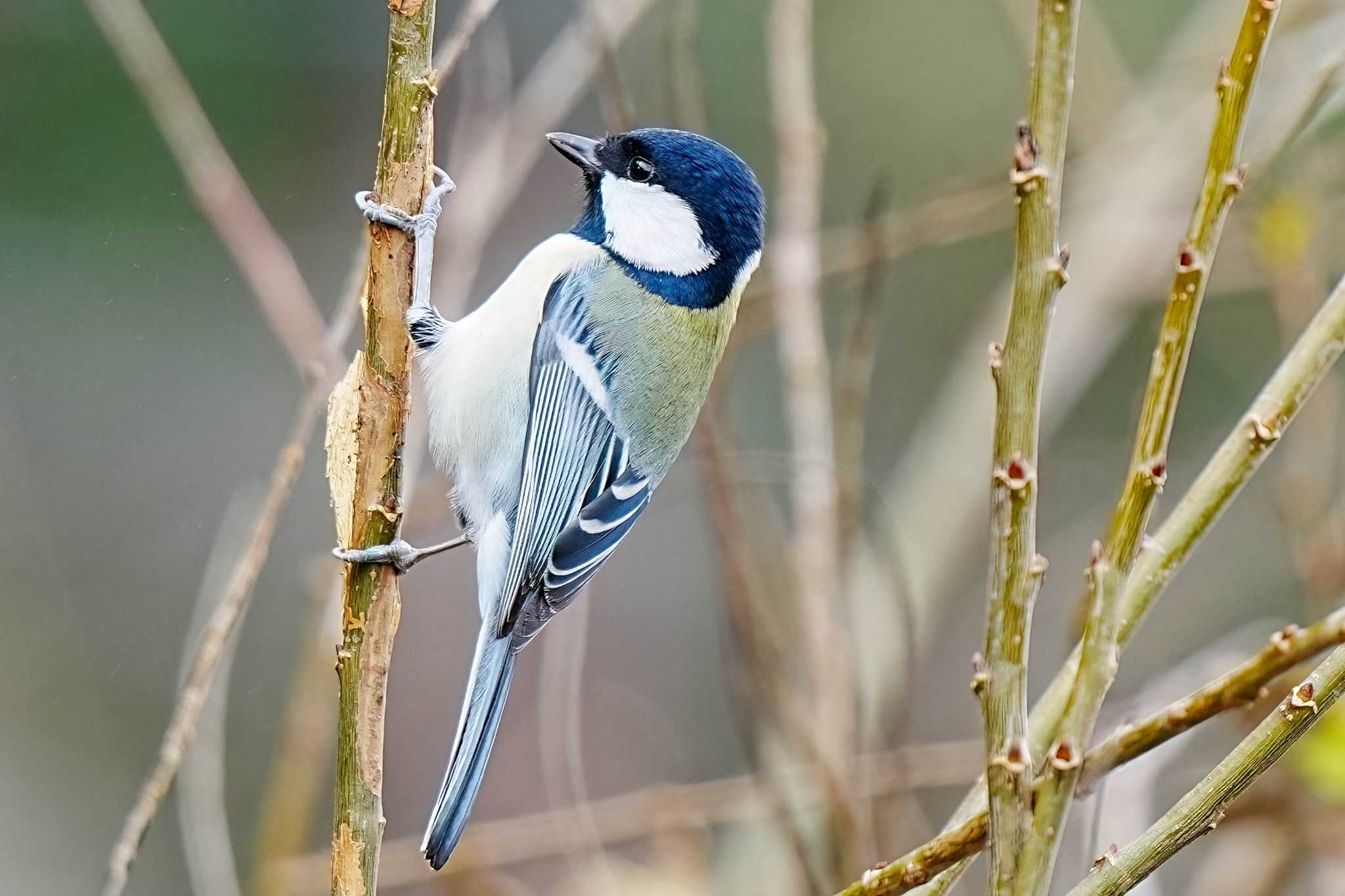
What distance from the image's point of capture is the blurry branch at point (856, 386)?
73.3 inches

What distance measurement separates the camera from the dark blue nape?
183 centimetres

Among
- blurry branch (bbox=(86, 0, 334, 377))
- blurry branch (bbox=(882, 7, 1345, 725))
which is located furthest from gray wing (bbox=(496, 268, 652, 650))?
blurry branch (bbox=(882, 7, 1345, 725))

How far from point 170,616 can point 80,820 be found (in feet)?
2.02

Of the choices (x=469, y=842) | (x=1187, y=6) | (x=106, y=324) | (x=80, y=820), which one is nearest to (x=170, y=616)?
(x=80, y=820)

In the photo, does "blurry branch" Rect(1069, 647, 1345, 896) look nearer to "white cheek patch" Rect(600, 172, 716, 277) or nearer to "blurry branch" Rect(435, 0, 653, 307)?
"white cheek patch" Rect(600, 172, 716, 277)

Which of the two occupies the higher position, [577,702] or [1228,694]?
[577,702]

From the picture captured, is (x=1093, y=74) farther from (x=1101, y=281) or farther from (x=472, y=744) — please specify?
(x=472, y=744)

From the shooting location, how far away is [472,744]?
5.04 ft

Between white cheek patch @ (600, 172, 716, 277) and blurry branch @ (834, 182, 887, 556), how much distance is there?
0.24 metres

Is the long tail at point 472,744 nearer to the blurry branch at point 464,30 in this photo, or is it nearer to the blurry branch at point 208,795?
the blurry branch at point 208,795

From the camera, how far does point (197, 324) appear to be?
13.3ft

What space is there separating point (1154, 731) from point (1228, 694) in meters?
0.05

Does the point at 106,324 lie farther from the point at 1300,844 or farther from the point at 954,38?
the point at 1300,844

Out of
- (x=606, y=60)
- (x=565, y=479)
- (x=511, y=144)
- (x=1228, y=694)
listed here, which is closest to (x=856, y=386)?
(x=565, y=479)
